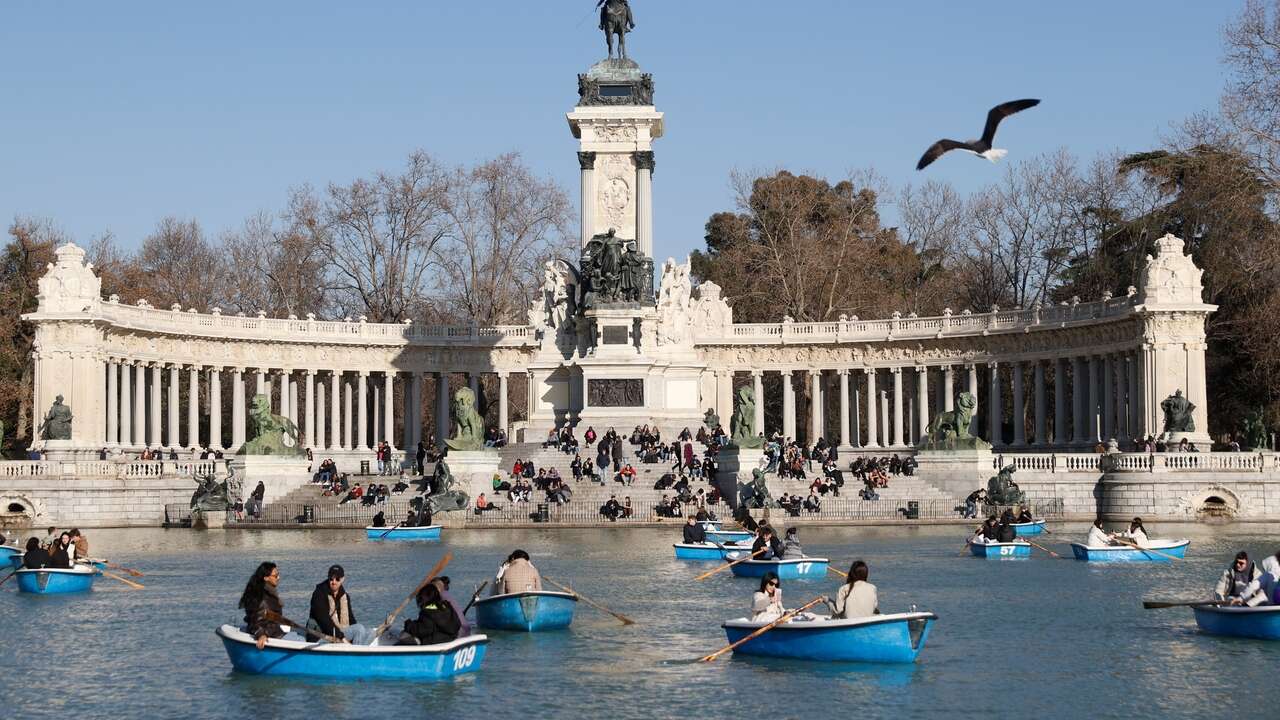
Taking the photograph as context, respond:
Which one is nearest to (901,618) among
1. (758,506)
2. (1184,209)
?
(758,506)

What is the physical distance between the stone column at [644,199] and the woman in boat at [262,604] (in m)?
50.5

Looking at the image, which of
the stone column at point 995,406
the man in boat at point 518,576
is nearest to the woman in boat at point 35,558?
the man in boat at point 518,576

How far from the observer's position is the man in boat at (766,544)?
120ft

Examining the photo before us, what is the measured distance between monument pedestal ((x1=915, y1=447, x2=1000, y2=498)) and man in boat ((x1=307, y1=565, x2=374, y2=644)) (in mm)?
39432

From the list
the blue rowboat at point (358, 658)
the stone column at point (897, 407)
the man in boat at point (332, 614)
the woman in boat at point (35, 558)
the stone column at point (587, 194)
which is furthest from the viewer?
the stone column at point (897, 407)

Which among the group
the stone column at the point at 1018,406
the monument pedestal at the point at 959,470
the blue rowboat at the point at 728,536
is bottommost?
the blue rowboat at the point at 728,536

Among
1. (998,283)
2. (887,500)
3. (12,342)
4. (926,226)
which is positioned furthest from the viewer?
(926,226)

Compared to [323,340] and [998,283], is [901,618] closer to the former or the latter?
[323,340]

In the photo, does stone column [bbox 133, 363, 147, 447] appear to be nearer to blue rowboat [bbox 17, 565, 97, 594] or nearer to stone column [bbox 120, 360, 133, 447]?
stone column [bbox 120, 360, 133, 447]

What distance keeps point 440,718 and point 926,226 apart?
280 ft

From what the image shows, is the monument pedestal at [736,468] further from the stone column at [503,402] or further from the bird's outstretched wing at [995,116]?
the bird's outstretched wing at [995,116]

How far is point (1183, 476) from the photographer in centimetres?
5859

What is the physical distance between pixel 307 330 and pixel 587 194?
666 inches

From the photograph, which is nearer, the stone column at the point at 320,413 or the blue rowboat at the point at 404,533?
the blue rowboat at the point at 404,533
